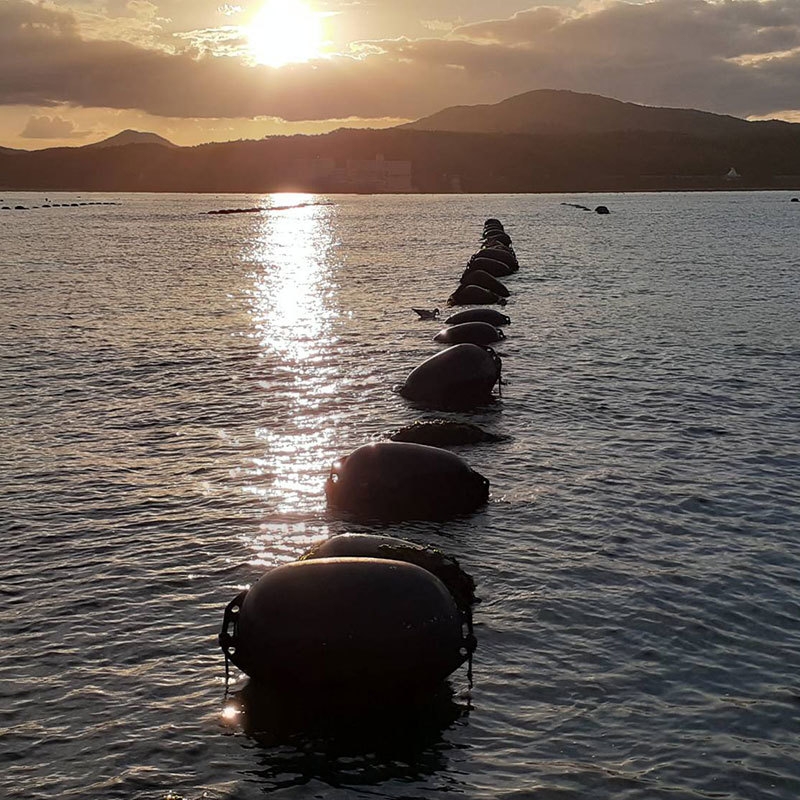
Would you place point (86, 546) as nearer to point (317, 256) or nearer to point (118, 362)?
point (118, 362)

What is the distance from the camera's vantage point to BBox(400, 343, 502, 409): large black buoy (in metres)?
24.9

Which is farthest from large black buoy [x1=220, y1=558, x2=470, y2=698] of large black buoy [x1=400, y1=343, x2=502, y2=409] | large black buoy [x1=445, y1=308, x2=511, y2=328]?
large black buoy [x1=445, y1=308, x2=511, y2=328]

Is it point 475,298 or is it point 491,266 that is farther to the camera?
point 491,266

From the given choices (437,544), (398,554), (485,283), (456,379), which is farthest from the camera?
(485,283)

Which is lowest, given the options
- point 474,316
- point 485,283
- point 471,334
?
point 471,334

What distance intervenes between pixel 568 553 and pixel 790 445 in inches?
317

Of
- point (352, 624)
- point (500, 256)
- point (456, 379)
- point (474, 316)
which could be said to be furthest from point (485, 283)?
point (352, 624)

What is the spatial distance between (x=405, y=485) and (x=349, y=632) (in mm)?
6272

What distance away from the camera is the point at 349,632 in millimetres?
10539

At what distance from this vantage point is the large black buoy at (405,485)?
1672 centimetres

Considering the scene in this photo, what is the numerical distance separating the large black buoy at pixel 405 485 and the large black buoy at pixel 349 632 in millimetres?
5489

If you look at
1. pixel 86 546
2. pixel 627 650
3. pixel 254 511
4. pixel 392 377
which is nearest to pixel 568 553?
pixel 627 650

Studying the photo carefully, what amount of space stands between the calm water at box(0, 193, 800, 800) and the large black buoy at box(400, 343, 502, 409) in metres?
0.83

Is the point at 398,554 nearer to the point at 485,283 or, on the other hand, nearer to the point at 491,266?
the point at 485,283
